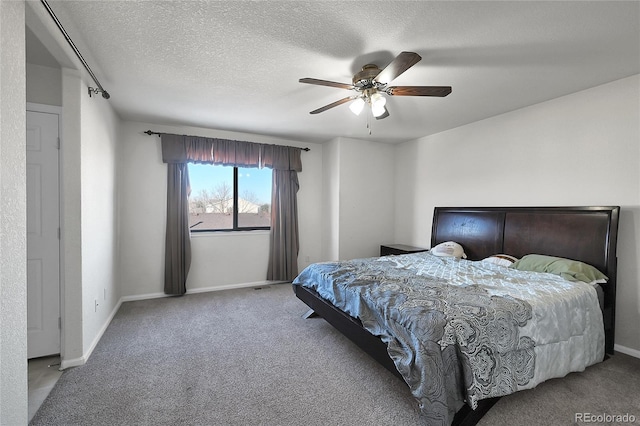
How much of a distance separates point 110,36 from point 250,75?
38.8 inches

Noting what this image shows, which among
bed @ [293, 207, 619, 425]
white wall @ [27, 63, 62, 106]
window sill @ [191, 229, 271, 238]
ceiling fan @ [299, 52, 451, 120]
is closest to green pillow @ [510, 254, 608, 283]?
bed @ [293, 207, 619, 425]

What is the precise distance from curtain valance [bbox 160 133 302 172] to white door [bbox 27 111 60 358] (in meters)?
1.61

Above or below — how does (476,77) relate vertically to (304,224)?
above

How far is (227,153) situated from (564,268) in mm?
4221

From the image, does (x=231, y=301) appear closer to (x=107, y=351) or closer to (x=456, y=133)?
(x=107, y=351)

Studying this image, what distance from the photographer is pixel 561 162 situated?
2816mm

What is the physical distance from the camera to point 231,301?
3646 mm

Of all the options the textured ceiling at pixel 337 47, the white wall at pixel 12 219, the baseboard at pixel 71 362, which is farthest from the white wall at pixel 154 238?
the white wall at pixel 12 219

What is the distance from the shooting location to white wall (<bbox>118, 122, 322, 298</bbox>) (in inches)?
143

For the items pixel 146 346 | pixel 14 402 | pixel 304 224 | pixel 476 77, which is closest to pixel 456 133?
pixel 476 77

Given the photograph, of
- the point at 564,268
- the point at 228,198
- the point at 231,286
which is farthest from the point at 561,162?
the point at 231,286

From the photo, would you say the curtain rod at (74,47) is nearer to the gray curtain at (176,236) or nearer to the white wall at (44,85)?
the white wall at (44,85)

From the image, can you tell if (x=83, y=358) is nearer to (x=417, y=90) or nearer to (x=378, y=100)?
(x=378, y=100)

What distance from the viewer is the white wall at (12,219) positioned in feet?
3.91
